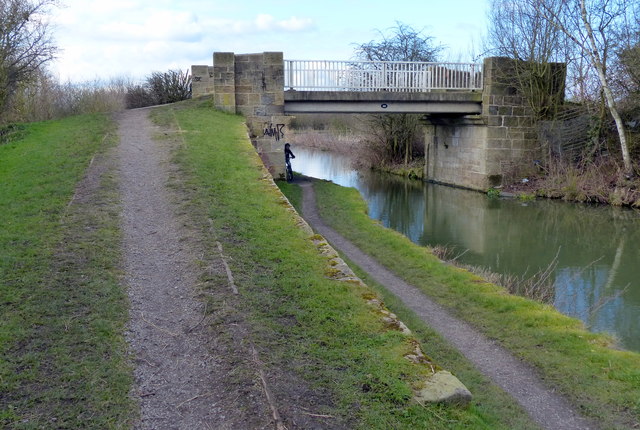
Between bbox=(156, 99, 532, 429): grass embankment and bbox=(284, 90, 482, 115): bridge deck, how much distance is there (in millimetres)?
11519

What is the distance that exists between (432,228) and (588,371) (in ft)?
39.8

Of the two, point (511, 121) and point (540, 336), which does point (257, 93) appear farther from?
point (540, 336)

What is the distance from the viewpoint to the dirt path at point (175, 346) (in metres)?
4.26

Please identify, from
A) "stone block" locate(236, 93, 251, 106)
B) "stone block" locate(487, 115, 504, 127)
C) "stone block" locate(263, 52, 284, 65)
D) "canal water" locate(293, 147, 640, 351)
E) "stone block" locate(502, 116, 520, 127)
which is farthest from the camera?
"stone block" locate(502, 116, 520, 127)

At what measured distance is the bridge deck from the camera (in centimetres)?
2181

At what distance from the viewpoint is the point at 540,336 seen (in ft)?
26.5

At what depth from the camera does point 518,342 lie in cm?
795

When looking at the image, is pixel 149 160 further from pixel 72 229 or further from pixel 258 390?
pixel 258 390

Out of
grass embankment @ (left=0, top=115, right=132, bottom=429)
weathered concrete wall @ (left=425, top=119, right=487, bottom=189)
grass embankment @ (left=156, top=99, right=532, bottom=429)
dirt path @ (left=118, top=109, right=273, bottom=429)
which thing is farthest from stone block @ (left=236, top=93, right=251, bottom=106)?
dirt path @ (left=118, top=109, right=273, bottom=429)

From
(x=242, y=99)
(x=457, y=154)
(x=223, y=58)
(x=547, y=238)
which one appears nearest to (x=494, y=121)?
(x=457, y=154)

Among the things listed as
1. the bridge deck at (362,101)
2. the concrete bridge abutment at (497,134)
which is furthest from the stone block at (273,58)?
the concrete bridge abutment at (497,134)

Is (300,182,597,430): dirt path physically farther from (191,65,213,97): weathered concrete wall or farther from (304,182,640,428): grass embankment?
(191,65,213,97): weathered concrete wall

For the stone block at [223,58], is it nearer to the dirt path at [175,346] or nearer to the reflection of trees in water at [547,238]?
the reflection of trees in water at [547,238]

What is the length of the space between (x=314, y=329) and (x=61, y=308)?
2479 mm
